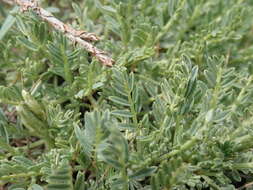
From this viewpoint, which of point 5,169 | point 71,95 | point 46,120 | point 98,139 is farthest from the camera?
point 71,95

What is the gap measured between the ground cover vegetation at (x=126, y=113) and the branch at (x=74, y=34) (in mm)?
25

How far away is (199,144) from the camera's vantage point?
3.92ft

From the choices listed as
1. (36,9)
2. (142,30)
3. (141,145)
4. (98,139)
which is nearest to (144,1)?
(142,30)

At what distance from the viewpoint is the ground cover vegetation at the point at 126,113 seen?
42.5 inches

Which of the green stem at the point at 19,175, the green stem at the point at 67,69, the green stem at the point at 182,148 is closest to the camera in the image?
the green stem at the point at 182,148

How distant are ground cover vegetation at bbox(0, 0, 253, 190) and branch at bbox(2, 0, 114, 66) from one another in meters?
0.02

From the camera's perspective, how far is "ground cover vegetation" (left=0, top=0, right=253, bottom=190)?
1.08 metres

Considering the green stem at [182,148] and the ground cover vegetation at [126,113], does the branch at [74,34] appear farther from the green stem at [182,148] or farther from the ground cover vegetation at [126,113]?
the green stem at [182,148]

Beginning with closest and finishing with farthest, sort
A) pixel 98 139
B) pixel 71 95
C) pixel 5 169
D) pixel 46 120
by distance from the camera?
pixel 98 139 → pixel 5 169 → pixel 46 120 → pixel 71 95

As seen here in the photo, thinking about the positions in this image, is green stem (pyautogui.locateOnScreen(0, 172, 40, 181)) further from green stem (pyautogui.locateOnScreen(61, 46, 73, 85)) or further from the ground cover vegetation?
green stem (pyautogui.locateOnScreen(61, 46, 73, 85))

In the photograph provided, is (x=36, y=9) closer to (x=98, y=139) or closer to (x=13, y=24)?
(x=13, y=24)

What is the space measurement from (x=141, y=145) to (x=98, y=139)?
25 centimetres

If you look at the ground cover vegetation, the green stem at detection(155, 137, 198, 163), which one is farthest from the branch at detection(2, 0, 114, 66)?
the green stem at detection(155, 137, 198, 163)

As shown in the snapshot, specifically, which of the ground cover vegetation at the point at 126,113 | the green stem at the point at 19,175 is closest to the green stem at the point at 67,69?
the ground cover vegetation at the point at 126,113
